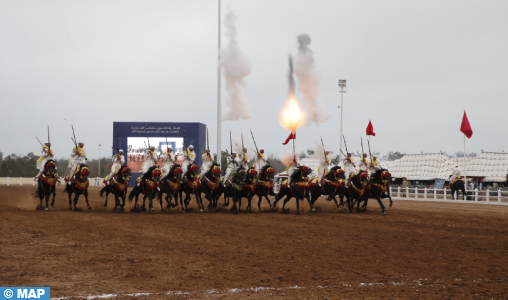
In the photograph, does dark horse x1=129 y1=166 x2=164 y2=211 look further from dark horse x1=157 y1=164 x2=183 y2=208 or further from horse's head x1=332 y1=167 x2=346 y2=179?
horse's head x1=332 y1=167 x2=346 y2=179

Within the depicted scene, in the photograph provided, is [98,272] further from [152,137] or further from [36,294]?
[152,137]

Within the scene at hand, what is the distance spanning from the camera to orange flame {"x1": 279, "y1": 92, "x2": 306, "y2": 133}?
84.7 ft

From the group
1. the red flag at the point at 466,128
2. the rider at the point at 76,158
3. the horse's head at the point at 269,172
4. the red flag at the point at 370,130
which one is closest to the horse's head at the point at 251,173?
the horse's head at the point at 269,172

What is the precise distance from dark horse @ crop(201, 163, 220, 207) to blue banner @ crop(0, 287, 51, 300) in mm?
12826

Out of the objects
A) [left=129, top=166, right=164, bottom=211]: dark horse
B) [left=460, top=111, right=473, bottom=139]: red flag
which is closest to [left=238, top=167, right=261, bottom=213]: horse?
[left=129, top=166, right=164, bottom=211]: dark horse

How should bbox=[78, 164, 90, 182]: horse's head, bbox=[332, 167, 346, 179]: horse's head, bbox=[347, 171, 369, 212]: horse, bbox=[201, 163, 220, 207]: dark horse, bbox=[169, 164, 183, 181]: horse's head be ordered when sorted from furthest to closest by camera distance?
bbox=[332, 167, 346, 179]: horse's head
bbox=[347, 171, 369, 212]: horse
bbox=[201, 163, 220, 207]: dark horse
bbox=[78, 164, 90, 182]: horse's head
bbox=[169, 164, 183, 181]: horse's head

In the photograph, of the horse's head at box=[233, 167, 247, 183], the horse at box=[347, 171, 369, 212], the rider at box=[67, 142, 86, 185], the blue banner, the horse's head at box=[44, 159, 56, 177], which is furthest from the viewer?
the rider at box=[67, 142, 86, 185]

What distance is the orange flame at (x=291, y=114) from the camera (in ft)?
84.7

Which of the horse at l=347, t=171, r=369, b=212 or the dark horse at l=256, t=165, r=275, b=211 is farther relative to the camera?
the horse at l=347, t=171, r=369, b=212

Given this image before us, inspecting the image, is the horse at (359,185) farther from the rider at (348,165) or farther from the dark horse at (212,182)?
the dark horse at (212,182)

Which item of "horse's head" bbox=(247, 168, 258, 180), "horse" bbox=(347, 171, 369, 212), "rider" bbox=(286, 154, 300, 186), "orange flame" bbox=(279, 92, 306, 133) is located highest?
"orange flame" bbox=(279, 92, 306, 133)

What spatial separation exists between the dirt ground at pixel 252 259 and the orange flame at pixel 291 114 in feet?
36.9

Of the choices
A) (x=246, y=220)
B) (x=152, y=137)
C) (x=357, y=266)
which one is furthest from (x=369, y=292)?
(x=152, y=137)

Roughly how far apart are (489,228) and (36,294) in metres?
13.6
